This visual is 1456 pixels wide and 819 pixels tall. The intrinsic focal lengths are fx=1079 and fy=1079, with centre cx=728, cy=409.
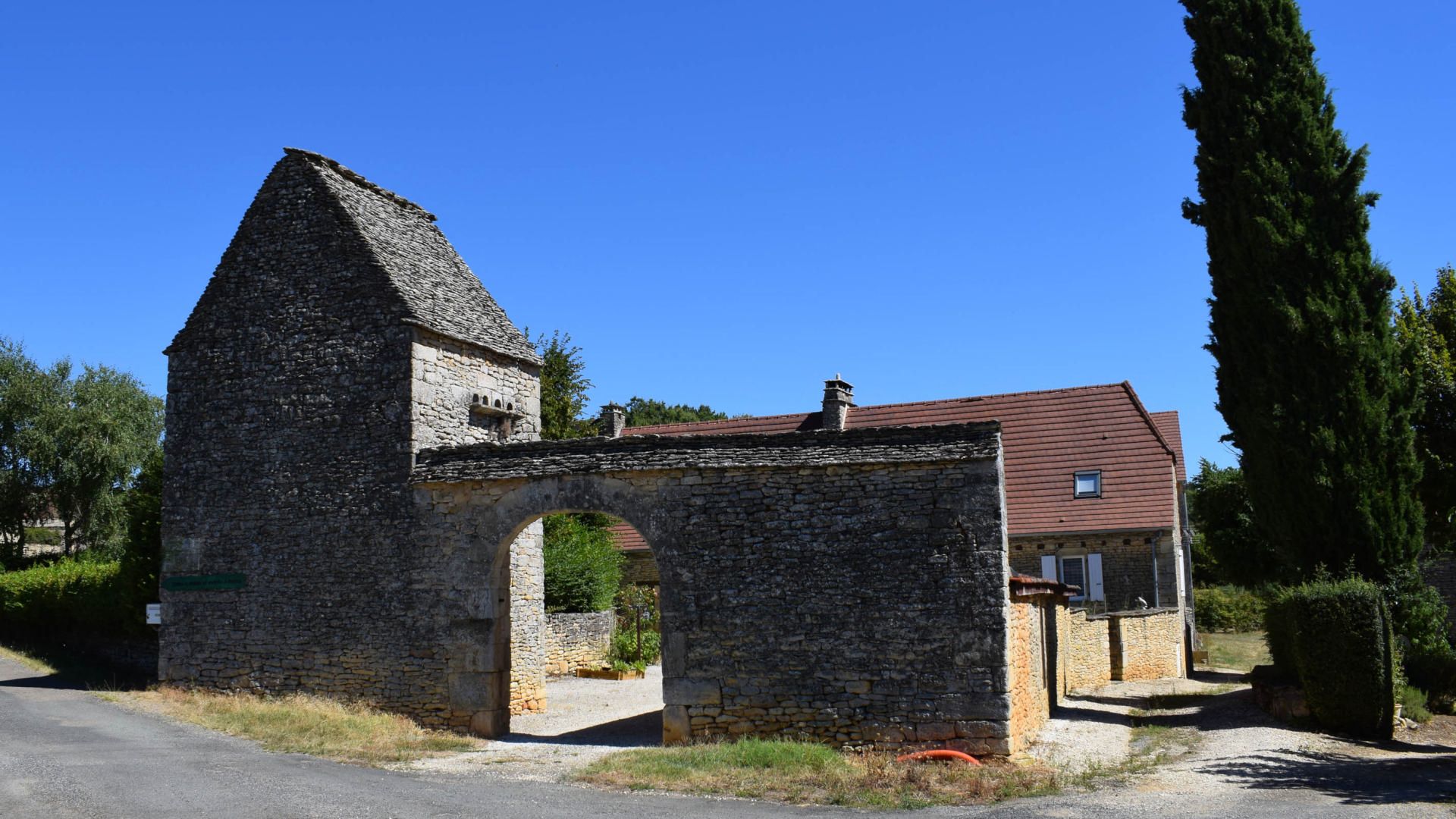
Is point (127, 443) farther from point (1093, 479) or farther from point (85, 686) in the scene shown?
point (1093, 479)

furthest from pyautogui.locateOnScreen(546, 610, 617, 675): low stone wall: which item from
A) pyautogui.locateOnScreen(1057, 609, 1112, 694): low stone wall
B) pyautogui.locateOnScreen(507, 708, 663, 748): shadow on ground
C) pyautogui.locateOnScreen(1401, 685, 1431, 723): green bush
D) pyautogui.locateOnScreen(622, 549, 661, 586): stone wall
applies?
pyautogui.locateOnScreen(1401, 685, 1431, 723): green bush

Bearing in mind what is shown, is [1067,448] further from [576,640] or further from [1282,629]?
[576,640]

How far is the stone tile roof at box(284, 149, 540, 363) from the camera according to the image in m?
15.3

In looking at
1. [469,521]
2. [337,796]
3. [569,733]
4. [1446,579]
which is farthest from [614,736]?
[1446,579]

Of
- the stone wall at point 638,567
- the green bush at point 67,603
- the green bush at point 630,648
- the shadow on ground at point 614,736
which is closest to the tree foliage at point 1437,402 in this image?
the shadow on ground at point 614,736

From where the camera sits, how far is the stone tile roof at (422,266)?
1530 cm

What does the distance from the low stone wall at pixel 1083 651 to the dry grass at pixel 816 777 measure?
22.0 ft

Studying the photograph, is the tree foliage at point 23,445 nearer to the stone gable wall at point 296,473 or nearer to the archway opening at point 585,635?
the archway opening at point 585,635

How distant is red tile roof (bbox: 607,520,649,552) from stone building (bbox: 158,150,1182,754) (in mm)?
10576

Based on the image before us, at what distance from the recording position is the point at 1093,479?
24.3m

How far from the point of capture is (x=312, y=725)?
1328cm

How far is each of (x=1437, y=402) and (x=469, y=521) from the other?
49.4 feet

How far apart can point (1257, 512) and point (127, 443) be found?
30.8 meters

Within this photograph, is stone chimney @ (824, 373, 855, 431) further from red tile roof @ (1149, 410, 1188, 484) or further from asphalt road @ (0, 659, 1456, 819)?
asphalt road @ (0, 659, 1456, 819)
